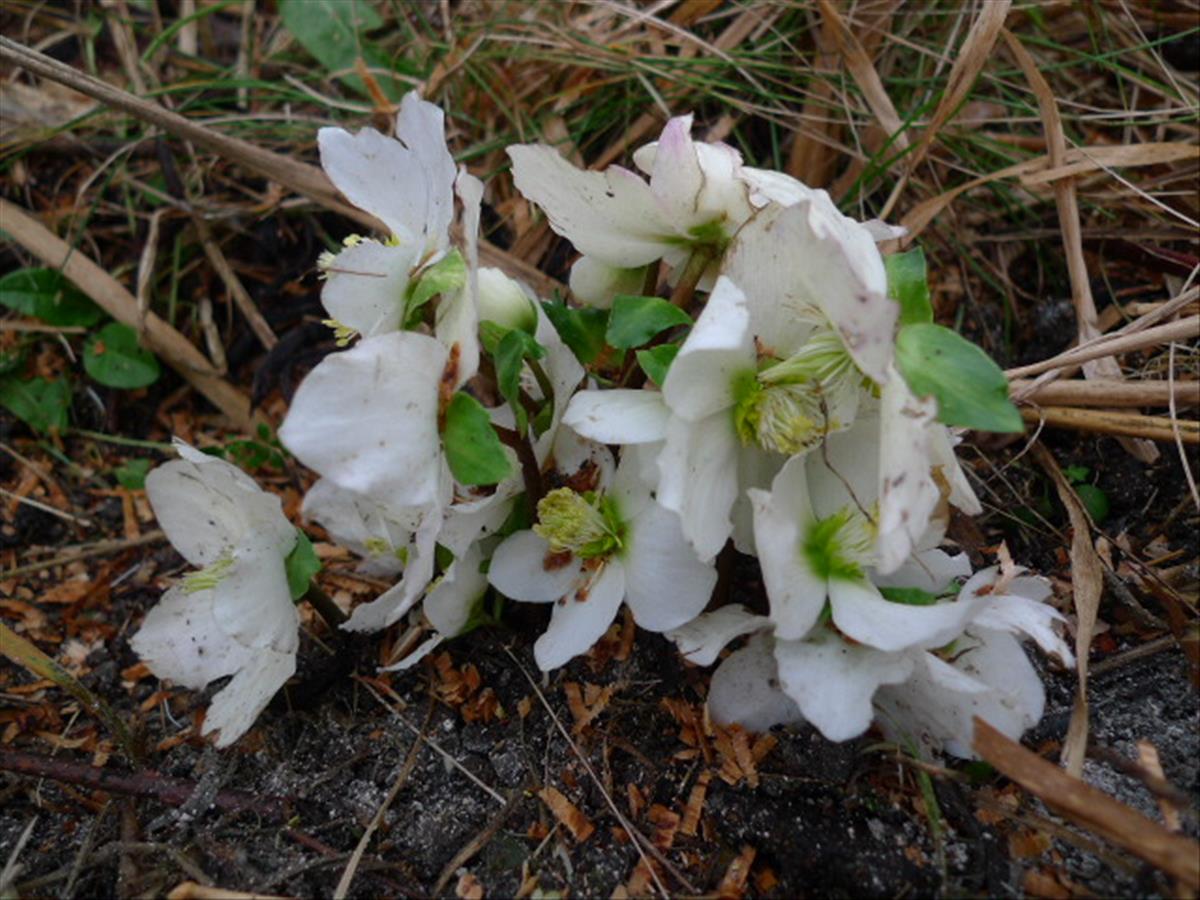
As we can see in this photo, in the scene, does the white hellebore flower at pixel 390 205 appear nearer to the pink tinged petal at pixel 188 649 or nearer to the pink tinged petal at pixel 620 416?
the pink tinged petal at pixel 620 416

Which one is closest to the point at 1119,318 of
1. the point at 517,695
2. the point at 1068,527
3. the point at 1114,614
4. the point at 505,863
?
the point at 1068,527

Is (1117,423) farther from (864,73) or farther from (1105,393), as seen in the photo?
(864,73)

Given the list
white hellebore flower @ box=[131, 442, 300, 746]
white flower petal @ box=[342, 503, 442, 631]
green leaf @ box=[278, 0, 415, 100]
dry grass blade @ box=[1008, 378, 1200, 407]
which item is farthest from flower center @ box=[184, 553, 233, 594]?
green leaf @ box=[278, 0, 415, 100]

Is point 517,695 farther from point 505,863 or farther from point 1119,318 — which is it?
point 1119,318

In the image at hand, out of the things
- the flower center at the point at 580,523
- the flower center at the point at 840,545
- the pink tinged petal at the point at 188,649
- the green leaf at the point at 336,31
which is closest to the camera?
the flower center at the point at 840,545

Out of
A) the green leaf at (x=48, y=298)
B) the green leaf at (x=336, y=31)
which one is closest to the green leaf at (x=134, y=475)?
the green leaf at (x=48, y=298)

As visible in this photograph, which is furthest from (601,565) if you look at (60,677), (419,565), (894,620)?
(60,677)
